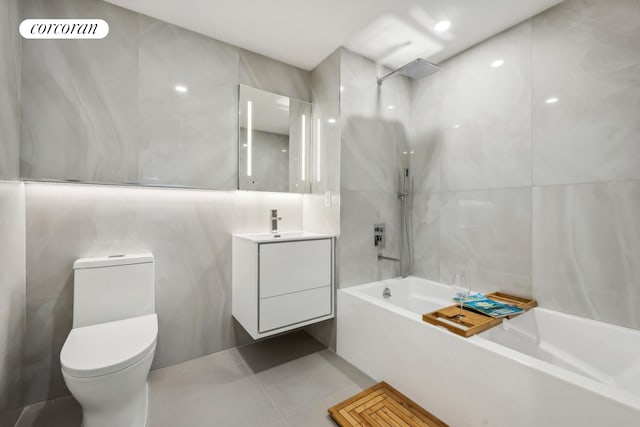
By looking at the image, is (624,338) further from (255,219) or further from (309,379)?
(255,219)

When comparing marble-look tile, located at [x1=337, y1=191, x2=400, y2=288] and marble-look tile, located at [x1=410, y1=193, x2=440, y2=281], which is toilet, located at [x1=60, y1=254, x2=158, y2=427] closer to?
marble-look tile, located at [x1=337, y1=191, x2=400, y2=288]

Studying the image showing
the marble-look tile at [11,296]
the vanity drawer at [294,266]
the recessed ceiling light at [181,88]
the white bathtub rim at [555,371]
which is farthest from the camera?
the recessed ceiling light at [181,88]

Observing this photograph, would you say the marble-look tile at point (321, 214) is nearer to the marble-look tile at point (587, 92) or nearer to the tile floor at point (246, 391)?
the tile floor at point (246, 391)

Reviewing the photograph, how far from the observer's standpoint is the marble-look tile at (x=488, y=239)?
1.89 metres

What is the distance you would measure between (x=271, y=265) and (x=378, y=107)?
5.46ft

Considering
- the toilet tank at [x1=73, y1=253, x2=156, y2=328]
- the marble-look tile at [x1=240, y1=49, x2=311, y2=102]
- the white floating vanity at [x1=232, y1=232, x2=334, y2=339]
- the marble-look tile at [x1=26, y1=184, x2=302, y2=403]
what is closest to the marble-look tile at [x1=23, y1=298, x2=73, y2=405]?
the marble-look tile at [x1=26, y1=184, x2=302, y2=403]

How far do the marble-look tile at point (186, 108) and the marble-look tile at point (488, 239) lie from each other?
1.90 m

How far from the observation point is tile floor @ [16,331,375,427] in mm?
1493

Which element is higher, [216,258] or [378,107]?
[378,107]

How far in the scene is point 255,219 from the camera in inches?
93.0

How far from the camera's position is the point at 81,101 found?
5.50 feet

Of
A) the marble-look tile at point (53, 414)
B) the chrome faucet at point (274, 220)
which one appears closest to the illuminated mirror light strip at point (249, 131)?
the chrome faucet at point (274, 220)

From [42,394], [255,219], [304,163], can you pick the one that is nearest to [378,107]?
[304,163]

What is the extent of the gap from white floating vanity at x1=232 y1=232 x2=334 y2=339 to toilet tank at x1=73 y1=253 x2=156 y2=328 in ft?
1.97
